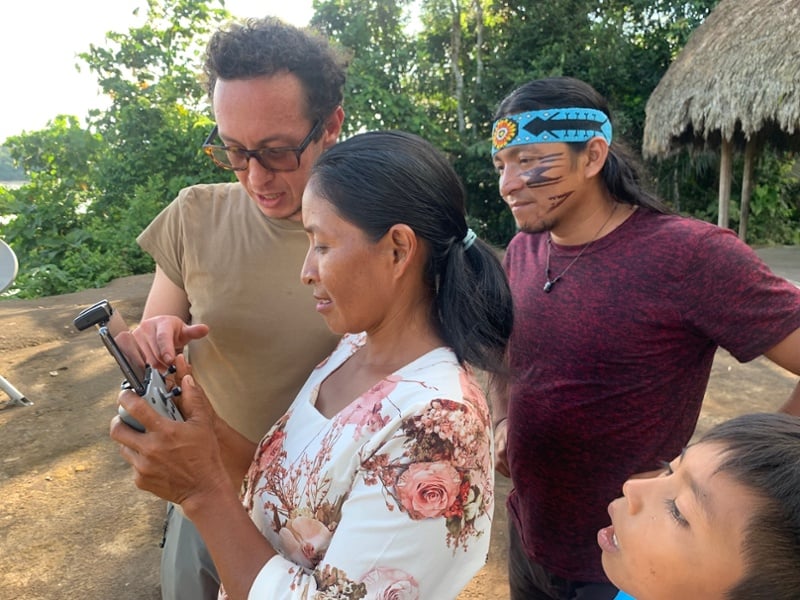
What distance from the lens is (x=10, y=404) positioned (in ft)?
14.6

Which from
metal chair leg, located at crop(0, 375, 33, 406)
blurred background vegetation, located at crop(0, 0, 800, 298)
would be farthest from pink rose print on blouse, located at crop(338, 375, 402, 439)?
blurred background vegetation, located at crop(0, 0, 800, 298)

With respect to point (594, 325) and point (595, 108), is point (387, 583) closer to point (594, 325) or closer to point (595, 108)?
point (594, 325)

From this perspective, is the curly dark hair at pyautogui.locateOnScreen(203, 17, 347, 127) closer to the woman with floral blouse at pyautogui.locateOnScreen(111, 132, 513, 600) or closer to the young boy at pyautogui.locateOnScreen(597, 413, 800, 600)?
the woman with floral blouse at pyautogui.locateOnScreen(111, 132, 513, 600)

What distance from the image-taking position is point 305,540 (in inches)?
39.9

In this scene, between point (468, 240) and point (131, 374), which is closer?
point (131, 374)

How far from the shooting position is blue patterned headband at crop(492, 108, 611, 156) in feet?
5.52

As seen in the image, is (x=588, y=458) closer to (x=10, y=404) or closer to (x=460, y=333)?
(x=460, y=333)

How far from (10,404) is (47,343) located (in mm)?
1614

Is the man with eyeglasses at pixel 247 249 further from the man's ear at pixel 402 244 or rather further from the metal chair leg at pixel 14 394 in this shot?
the metal chair leg at pixel 14 394

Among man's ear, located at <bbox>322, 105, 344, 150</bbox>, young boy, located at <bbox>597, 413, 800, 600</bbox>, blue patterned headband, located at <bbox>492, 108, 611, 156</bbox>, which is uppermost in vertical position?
man's ear, located at <bbox>322, 105, 344, 150</bbox>

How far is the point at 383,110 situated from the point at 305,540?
33.5ft

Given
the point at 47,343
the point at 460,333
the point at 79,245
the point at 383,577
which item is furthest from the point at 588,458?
the point at 79,245

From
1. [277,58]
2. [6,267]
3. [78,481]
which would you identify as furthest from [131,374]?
[6,267]

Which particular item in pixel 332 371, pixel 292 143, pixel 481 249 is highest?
pixel 292 143
